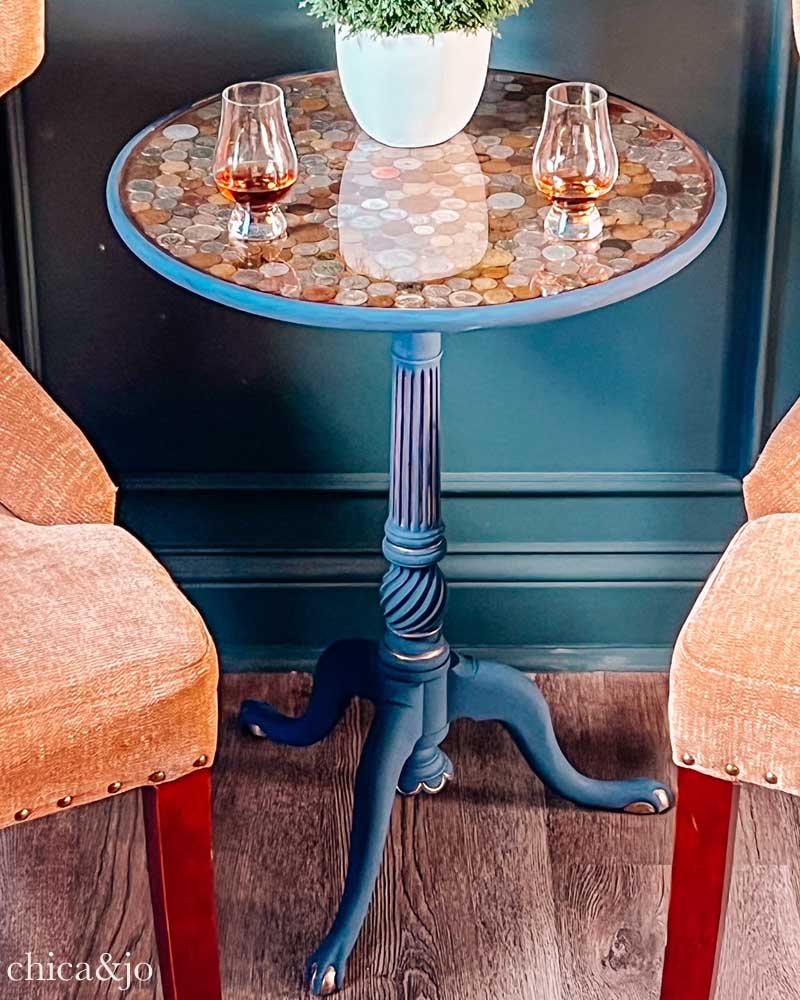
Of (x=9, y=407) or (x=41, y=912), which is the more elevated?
(x=9, y=407)

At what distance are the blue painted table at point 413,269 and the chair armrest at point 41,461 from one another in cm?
19

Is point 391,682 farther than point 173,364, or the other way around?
point 173,364

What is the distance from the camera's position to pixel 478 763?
1921mm

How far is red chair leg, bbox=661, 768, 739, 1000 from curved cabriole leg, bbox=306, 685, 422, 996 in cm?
38

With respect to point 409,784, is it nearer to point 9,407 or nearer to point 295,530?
point 295,530

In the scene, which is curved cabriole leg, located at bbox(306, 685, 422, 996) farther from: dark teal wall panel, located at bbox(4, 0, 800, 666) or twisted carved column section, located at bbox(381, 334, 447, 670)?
dark teal wall panel, located at bbox(4, 0, 800, 666)

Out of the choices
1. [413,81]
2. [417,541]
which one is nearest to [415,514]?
[417,541]

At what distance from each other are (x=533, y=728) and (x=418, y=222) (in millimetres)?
669

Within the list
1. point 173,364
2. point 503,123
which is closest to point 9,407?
point 173,364

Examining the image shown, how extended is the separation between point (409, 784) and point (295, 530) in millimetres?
385

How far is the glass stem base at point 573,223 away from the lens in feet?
4.59

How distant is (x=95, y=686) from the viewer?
4.10ft

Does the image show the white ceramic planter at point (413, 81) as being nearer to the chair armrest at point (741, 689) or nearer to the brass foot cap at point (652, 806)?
the chair armrest at point (741, 689)

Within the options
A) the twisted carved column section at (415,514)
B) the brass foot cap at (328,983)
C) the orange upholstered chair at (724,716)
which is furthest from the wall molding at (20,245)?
the orange upholstered chair at (724,716)
